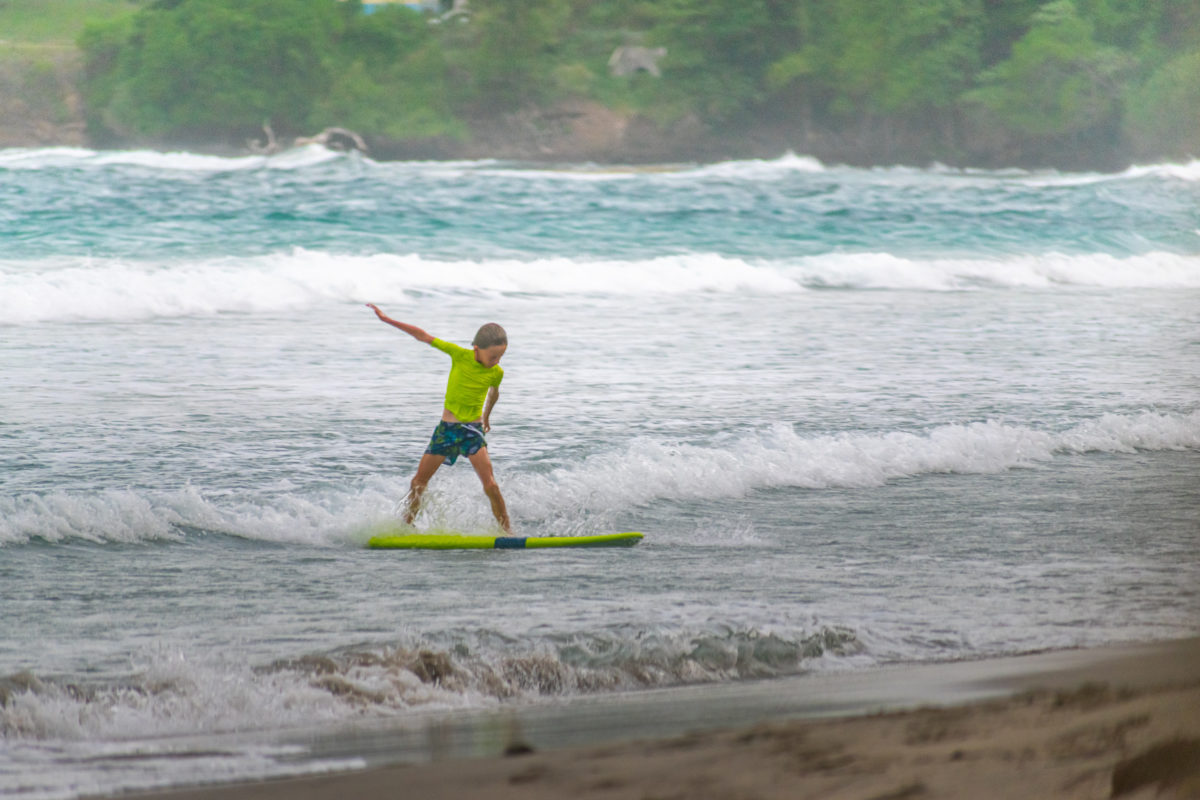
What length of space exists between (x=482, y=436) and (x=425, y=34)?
2235cm

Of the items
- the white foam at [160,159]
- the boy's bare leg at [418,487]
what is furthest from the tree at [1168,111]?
the boy's bare leg at [418,487]

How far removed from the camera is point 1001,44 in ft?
98.5

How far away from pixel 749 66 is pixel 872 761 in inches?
1119

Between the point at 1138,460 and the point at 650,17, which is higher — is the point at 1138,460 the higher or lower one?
the lower one

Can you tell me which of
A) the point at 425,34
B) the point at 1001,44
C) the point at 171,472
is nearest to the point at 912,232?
the point at 1001,44

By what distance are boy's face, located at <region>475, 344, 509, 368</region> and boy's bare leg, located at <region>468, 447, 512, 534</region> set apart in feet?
1.49

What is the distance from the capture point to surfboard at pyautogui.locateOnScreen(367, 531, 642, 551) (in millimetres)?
6195

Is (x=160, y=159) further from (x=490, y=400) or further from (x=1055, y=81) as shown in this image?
(x=1055, y=81)

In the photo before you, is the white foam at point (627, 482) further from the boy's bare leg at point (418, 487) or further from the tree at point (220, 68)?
the tree at point (220, 68)

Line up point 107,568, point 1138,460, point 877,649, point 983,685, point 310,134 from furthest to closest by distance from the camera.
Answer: point 310,134
point 1138,460
point 107,568
point 877,649
point 983,685

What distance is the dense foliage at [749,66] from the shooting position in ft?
87.6

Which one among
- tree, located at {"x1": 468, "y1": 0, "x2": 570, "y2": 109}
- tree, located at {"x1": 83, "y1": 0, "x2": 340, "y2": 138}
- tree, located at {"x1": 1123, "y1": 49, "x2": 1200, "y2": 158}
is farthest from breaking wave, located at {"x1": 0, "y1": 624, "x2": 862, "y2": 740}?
tree, located at {"x1": 1123, "y1": 49, "x2": 1200, "y2": 158}

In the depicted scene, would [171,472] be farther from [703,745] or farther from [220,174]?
[220,174]

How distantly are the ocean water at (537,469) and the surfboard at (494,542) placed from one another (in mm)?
150
